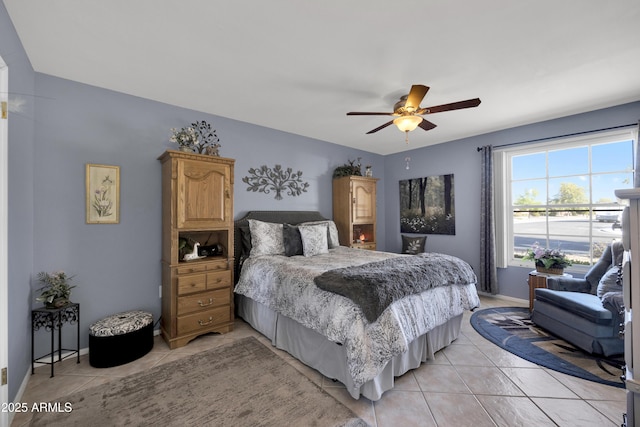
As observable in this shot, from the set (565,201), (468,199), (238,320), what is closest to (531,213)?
(565,201)

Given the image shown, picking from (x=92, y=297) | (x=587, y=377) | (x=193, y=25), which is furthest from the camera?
(x=92, y=297)

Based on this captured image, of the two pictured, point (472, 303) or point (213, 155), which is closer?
point (472, 303)

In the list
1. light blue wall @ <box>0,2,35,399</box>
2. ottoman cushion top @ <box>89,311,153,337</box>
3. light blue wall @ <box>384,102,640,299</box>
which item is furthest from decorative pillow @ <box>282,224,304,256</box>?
light blue wall @ <box>384,102,640,299</box>

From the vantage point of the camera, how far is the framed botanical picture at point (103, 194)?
2588mm

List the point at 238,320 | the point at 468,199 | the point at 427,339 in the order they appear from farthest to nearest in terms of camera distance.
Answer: the point at 468,199 → the point at 238,320 → the point at 427,339

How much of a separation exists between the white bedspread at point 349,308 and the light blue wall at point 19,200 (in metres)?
1.72

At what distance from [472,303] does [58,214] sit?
420cm

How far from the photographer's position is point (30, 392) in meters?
1.97

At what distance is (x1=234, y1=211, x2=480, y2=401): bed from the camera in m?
1.82

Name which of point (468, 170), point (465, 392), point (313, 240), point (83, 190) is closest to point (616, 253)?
point (468, 170)

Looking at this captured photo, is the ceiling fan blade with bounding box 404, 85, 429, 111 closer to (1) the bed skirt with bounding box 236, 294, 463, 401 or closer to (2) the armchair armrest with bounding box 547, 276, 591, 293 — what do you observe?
(1) the bed skirt with bounding box 236, 294, 463, 401

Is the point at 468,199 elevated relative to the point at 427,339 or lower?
elevated

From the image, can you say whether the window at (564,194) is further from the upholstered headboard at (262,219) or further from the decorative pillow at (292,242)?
the decorative pillow at (292,242)

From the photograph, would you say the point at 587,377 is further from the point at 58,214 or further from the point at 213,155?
the point at 58,214
